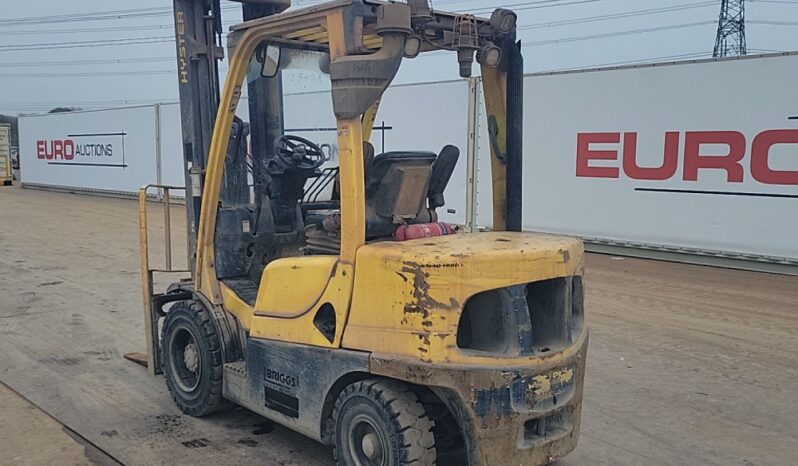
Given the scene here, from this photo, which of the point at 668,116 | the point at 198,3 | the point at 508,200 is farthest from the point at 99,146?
the point at 508,200

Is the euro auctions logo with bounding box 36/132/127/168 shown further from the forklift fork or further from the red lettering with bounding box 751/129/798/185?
the forklift fork

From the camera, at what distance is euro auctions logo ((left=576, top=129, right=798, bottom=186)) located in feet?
33.2

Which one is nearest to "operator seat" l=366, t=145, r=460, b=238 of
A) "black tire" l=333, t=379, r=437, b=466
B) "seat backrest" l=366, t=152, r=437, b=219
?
"seat backrest" l=366, t=152, r=437, b=219

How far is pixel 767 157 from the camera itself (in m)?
10.2

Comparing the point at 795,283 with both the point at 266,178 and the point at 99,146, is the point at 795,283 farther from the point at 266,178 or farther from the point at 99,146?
the point at 99,146

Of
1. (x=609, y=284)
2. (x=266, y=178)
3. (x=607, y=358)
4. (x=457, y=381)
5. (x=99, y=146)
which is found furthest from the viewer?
(x=99, y=146)

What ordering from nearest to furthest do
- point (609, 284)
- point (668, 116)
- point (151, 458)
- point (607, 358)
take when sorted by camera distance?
point (151, 458) < point (607, 358) < point (609, 284) < point (668, 116)

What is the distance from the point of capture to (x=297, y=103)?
5148 mm

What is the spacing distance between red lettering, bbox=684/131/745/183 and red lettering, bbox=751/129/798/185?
0.19 metres

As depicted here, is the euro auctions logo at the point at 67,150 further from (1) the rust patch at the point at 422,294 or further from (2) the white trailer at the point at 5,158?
(1) the rust patch at the point at 422,294

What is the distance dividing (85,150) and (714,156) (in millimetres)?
22231

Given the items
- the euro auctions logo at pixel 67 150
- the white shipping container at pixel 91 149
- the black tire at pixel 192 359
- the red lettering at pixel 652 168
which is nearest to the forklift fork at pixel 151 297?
the black tire at pixel 192 359

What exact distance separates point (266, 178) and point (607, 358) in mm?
3486

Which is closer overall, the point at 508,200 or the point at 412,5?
the point at 412,5
